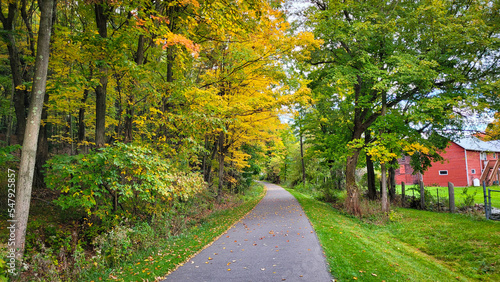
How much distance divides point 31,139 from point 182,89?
401 centimetres

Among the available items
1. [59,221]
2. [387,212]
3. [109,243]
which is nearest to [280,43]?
[109,243]

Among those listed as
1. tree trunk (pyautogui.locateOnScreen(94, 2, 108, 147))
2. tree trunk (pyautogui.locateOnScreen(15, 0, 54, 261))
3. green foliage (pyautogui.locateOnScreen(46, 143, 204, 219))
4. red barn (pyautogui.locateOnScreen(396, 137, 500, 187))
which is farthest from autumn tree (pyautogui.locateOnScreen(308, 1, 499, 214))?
red barn (pyautogui.locateOnScreen(396, 137, 500, 187))

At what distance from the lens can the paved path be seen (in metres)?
4.67

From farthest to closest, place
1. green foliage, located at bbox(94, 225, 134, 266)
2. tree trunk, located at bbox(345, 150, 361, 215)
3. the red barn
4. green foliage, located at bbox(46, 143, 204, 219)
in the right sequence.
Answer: the red barn
tree trunk, located at bbox(345, 150, 361, 215)
green foliage, located at bbox(94, 225, 134, 266)
green foliage, located at bbox(46, 143, 204, 219)

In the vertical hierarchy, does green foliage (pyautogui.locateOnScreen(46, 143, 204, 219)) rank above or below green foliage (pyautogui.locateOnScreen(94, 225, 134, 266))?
above

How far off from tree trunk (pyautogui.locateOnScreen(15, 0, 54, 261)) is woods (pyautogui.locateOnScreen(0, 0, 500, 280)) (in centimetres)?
2

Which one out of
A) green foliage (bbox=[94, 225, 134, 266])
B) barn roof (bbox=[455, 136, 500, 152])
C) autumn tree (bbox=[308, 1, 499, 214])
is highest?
autumn tree (bbox=[308, 1, 499, 214])

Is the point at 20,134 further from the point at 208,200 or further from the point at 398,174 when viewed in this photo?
the point at 398,174

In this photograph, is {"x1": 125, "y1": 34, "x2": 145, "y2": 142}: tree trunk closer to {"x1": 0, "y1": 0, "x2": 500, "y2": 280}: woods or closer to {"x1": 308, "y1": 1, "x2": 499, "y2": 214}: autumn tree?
{"x1": 0, "y1": 0, "x2": 500, "y2": 280}: woods

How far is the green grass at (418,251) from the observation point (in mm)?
5121

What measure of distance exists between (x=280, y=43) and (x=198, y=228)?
754cm

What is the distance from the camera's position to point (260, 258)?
18.5 feet

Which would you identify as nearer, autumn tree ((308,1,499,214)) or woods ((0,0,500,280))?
woods ((0,0,500,280))

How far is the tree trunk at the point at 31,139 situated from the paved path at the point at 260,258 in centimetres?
270
